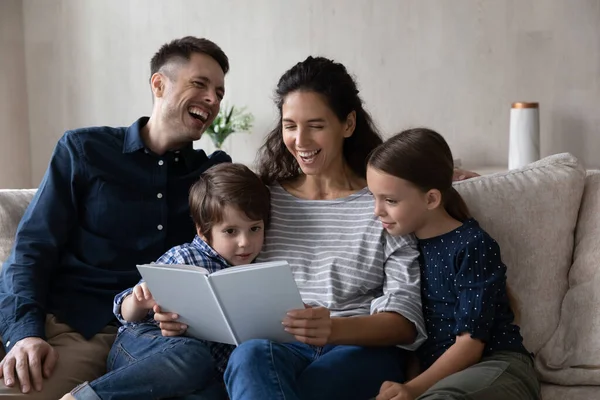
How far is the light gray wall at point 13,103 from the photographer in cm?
499

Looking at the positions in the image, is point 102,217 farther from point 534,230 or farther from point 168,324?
point 534,230

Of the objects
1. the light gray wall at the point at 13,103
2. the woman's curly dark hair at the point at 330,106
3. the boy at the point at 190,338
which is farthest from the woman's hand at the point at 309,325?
the light gray wall at the point at 13,103

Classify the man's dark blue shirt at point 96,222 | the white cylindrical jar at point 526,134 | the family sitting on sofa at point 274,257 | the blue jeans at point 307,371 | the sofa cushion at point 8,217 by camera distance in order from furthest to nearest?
1. the white cylindrical jar at point 526,134
2. the sofa cushion at point 8,217
3. the man's dark blue shirt at point 96,222
4. the family sitting on sofa at point 274,257
5. the blue jeans at point 307,371

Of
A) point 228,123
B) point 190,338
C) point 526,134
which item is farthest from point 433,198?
point 228,123

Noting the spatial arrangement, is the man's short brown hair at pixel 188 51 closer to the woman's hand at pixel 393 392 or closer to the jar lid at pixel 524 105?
the woman's hand at pixel 393 392

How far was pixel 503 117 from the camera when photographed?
14.8 ft

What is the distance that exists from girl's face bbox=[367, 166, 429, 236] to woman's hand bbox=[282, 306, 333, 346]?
0.30 metres

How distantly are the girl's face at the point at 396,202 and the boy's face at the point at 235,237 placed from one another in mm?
317

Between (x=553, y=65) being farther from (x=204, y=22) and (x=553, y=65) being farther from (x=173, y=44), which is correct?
(x=173, y=44)

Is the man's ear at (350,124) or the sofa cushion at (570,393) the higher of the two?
the man's ear at (350,124)

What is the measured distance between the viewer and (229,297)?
1.70m

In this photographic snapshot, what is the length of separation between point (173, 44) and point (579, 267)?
131cm

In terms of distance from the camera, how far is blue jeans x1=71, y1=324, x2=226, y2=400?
1724mm

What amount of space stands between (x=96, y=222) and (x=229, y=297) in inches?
25.9
